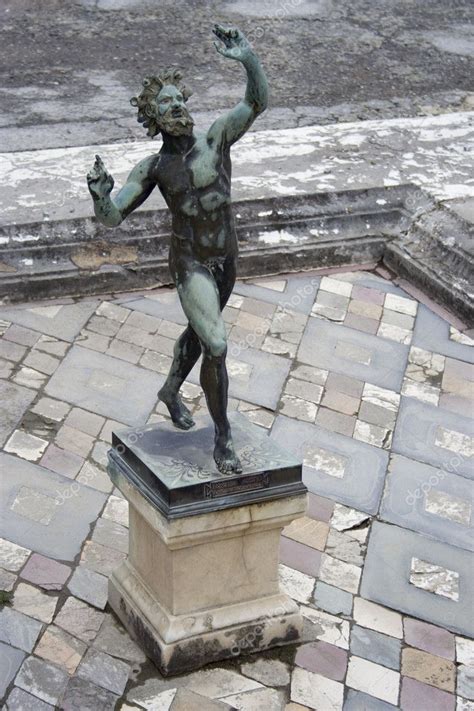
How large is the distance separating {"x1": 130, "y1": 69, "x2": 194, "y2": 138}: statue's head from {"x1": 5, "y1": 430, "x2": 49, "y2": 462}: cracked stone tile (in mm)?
2180

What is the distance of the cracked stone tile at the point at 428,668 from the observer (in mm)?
4660

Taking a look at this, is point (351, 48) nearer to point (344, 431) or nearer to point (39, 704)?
point (344, 431)

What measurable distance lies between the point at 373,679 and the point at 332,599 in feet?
1.63

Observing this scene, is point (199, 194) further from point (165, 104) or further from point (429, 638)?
point (429, 638)

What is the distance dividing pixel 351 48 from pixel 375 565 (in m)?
7.77

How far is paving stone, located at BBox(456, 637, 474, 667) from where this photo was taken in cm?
479

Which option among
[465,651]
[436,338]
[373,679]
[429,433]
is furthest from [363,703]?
[436,338]

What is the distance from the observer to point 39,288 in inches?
274

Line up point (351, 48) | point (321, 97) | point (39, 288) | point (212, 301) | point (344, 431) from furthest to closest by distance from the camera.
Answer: point (351, 48) → point (321, 97) → point (39, 288) → point (344, 431) → point (212, 301)

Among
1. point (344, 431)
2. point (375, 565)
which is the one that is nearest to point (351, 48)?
point (344, 431)

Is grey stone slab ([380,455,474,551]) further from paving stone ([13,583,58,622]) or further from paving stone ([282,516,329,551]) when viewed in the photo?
paving stone ([13,583,58,622])

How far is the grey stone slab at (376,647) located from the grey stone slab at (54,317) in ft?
8.64

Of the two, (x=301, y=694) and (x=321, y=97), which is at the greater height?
(x=301, y=694)

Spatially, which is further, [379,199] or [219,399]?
[379,199]
